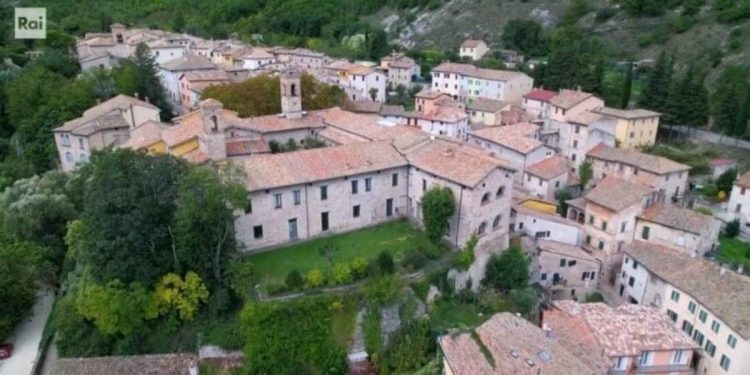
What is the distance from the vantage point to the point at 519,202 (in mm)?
42281

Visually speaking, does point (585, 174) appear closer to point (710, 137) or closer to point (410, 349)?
point (710, 137)

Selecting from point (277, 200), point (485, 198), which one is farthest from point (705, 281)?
point (277, 200)

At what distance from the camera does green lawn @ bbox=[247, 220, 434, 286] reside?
101 ft

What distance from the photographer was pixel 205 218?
26.7m

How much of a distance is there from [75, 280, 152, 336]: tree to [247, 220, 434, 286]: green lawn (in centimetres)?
609

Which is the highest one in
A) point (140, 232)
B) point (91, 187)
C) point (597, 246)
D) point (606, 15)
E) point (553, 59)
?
point (606, 15)

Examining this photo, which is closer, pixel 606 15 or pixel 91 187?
pixel 91 187

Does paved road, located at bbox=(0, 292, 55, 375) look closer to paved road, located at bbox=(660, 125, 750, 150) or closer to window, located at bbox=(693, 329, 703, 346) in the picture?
window, located at bbox=(693, 329, 703, 346)

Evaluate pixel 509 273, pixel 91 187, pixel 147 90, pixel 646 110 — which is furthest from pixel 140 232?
pixel 646 110

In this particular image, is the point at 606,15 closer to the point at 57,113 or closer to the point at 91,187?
the point at 57,113

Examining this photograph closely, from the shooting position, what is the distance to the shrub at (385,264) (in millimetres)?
29725

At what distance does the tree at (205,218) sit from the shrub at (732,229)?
4063 centimetres

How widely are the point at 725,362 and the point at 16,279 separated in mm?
40458

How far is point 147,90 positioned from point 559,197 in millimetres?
46360
